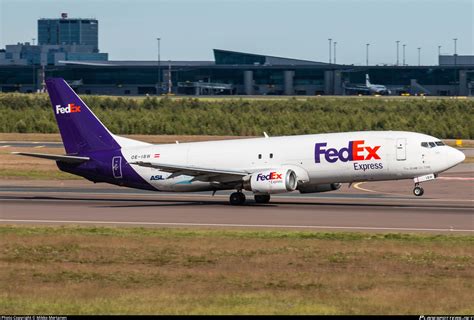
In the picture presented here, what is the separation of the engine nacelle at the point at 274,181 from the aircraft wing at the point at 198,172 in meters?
0.94

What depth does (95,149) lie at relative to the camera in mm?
51594

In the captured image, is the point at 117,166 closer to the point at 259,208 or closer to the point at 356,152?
the point at 259,208

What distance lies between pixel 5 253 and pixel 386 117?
262 ft

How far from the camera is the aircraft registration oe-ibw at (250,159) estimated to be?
156 ft

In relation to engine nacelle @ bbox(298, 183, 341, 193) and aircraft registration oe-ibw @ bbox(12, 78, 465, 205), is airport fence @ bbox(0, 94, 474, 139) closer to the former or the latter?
aircraft registration oe-ibw @ bbox(12, 78, 465, 205)

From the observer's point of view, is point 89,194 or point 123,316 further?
point 89,194

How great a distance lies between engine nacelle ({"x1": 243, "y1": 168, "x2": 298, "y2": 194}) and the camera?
4741cm

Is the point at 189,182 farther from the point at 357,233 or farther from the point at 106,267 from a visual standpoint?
the point at 106,267

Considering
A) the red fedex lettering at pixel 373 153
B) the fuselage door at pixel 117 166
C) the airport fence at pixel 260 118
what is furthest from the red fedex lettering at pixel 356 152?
the airport fence at pixel 260 118

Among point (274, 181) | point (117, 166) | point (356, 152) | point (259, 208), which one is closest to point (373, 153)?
point (356, 152)

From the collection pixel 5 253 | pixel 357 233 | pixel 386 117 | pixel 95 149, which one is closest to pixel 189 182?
pixel 95 149

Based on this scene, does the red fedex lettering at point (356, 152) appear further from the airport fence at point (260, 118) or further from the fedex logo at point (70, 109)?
the airport fence at point (260, 118)

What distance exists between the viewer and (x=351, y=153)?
4747cm

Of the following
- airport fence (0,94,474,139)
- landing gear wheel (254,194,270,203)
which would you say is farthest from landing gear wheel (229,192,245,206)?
airport fence (0,94,474,139)
